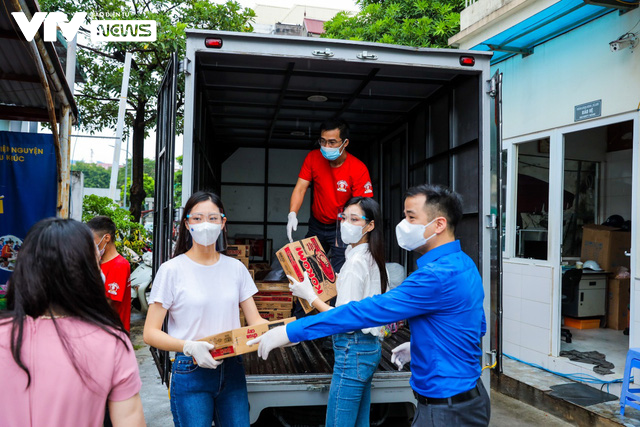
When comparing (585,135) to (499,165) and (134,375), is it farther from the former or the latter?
(134,375)

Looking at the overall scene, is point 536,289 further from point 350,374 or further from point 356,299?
point 350,374

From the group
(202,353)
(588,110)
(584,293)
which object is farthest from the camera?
(584,293)

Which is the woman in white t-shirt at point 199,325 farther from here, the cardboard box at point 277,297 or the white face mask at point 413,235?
the cardboard box at point 277,297

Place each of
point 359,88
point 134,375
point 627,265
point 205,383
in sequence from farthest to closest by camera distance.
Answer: point 627,265, point 359,88, point 205,383, point 134,375

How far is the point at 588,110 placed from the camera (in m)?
5.31

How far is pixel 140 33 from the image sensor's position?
10.8 meters

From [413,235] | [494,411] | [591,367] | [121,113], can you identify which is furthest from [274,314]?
[121,113]

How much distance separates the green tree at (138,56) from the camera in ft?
36.7

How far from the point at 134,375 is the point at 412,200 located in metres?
1.44

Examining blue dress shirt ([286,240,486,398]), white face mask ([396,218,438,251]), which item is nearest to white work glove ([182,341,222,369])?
blue dress shirt ([286,240,486,398])

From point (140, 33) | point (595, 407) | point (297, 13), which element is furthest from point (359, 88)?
point (297, 13)

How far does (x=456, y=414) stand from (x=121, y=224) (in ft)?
29.2

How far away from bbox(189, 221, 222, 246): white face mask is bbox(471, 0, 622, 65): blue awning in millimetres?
4452

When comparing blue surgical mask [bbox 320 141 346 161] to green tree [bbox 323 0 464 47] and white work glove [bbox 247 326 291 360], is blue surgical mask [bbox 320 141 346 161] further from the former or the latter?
green tree [bbox 323 0 464 47]
